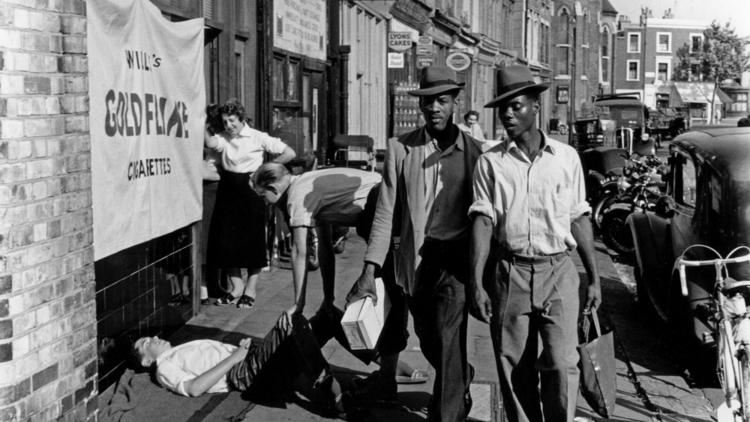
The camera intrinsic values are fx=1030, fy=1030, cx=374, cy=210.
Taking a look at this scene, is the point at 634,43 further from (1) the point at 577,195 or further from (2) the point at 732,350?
(1) the point at 577,195

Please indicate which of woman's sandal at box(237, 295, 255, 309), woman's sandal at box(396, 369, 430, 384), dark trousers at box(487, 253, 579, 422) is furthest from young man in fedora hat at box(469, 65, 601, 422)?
woman's sandal at box(237, 295, 255, 309)

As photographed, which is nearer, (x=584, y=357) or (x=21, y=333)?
(x=21, y=333)

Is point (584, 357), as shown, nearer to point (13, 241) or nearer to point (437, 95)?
point (437, 95)

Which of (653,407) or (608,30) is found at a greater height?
(608,30)

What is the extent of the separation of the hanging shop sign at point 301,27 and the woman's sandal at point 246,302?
5147mm

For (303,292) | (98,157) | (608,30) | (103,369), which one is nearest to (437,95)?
(303,292)

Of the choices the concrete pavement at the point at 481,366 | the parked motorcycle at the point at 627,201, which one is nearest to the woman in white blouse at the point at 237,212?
the concrete pavement at the point at 481,366

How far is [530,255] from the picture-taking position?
202 inches

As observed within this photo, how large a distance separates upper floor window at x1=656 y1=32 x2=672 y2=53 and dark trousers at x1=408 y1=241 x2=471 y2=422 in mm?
97233

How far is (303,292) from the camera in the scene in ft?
20.4

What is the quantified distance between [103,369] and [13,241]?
2.42m

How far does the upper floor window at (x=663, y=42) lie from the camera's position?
3853 inches

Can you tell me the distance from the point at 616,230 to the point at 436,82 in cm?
933

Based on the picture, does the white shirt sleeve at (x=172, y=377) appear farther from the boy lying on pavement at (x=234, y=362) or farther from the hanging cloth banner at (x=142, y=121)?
the hanging cloth banner at (x=142, y=121)
